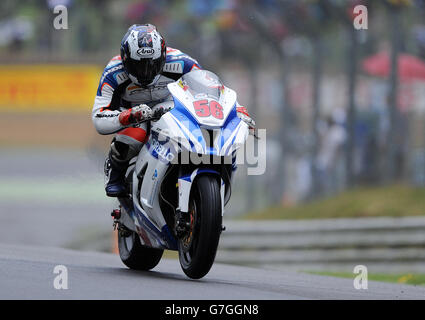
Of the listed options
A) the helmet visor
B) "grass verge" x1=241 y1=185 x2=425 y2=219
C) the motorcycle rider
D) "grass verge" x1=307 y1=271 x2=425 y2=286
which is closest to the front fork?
the motorcycle rider

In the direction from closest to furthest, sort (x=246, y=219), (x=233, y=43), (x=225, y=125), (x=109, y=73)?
(x=225, y=125)
(x=109, y=73)
(x=246, y=219)
(x=233, y=43)

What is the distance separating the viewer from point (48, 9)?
30.2 m

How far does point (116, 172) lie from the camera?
8352 millimetres

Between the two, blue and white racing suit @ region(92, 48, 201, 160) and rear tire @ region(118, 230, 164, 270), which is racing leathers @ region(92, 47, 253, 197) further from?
rear tire @ region(118, 230, 164, 270)

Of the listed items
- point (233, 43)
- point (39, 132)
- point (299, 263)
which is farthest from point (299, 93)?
point (39, 132)

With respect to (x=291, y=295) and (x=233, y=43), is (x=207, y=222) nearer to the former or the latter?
(x=291, y=295)

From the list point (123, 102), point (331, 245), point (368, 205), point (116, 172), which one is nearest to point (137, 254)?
point (116, 172)

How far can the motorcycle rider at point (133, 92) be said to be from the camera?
25.5 feet

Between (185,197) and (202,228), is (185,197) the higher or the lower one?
the higher one

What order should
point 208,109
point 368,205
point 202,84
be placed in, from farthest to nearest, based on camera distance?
point 368,205
point 202,84
point 208,109

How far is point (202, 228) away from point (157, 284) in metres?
0.48

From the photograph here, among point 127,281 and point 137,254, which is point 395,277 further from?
point 127,281

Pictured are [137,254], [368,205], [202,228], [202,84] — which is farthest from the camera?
[368,205]
